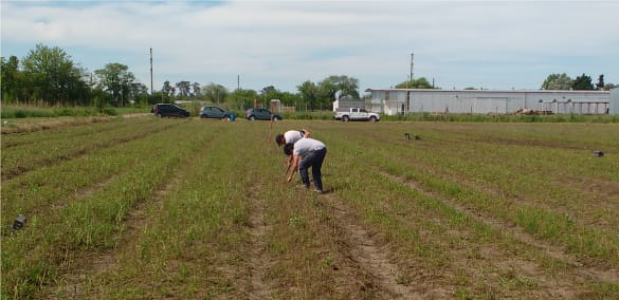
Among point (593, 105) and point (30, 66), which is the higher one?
point (30, 66)

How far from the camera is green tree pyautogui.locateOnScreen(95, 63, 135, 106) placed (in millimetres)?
101625

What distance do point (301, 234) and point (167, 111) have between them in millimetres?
48536

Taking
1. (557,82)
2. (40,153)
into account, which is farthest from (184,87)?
(40,153)

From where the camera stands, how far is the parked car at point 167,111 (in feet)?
174

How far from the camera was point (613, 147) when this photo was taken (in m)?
22.5

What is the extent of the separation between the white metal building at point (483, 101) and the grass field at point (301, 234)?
63.7 meters

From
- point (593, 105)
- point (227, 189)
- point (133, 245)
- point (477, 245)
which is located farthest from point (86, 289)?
point (593, 105)

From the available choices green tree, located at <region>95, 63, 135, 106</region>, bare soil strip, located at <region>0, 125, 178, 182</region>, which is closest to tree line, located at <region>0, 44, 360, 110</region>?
green tree, located at <region>95, 63, 135, 106</region>

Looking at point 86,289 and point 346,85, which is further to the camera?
point 346,85

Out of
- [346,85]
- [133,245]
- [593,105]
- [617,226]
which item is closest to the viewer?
[133,245]

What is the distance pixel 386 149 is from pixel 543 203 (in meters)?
11.4

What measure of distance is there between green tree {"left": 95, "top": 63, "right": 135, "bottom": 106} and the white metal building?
49.8 meters

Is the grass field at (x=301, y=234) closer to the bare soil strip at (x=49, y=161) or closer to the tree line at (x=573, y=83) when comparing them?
the bare soil strip at (x=49, y=161)

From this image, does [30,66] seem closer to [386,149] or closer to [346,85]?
[346,85]
